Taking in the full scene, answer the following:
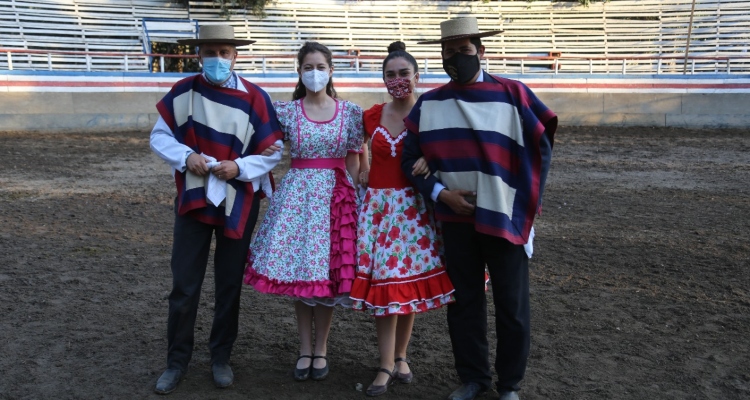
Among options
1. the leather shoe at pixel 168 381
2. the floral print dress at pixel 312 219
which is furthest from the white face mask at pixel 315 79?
the leather shoe at pixel 168 381

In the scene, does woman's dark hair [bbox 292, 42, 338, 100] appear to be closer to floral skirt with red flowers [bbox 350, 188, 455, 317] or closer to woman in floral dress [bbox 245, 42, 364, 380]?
woman in floral dress [bbox 245, 42, 364, 380]

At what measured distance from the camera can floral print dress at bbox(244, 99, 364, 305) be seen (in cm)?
427

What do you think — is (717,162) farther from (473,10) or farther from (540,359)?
(473,10)

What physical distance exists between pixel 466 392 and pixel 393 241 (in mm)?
864

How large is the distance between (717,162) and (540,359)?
9.35 m

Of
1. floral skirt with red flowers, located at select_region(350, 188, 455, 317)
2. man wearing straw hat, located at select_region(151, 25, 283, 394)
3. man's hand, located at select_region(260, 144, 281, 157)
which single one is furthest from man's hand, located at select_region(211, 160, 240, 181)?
floral skirt with red flowers, located at select_region(350, 188, 455, 317)

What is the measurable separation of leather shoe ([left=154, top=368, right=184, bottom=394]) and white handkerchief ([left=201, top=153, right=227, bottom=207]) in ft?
3.18

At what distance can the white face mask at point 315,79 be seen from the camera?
4.36m

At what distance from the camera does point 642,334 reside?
520cm

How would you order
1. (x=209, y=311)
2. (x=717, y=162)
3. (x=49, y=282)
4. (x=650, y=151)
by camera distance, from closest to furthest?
(x=209, y=311), (x=49, y=282), (x=717, y=162), (x=650, y=151)

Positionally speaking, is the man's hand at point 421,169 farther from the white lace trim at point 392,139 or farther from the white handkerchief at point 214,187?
the white handkerchief at point 214,187

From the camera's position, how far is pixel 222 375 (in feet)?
14.4

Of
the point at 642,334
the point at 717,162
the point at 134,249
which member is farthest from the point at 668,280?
the point at 717,162

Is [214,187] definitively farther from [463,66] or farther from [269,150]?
[463,66]
